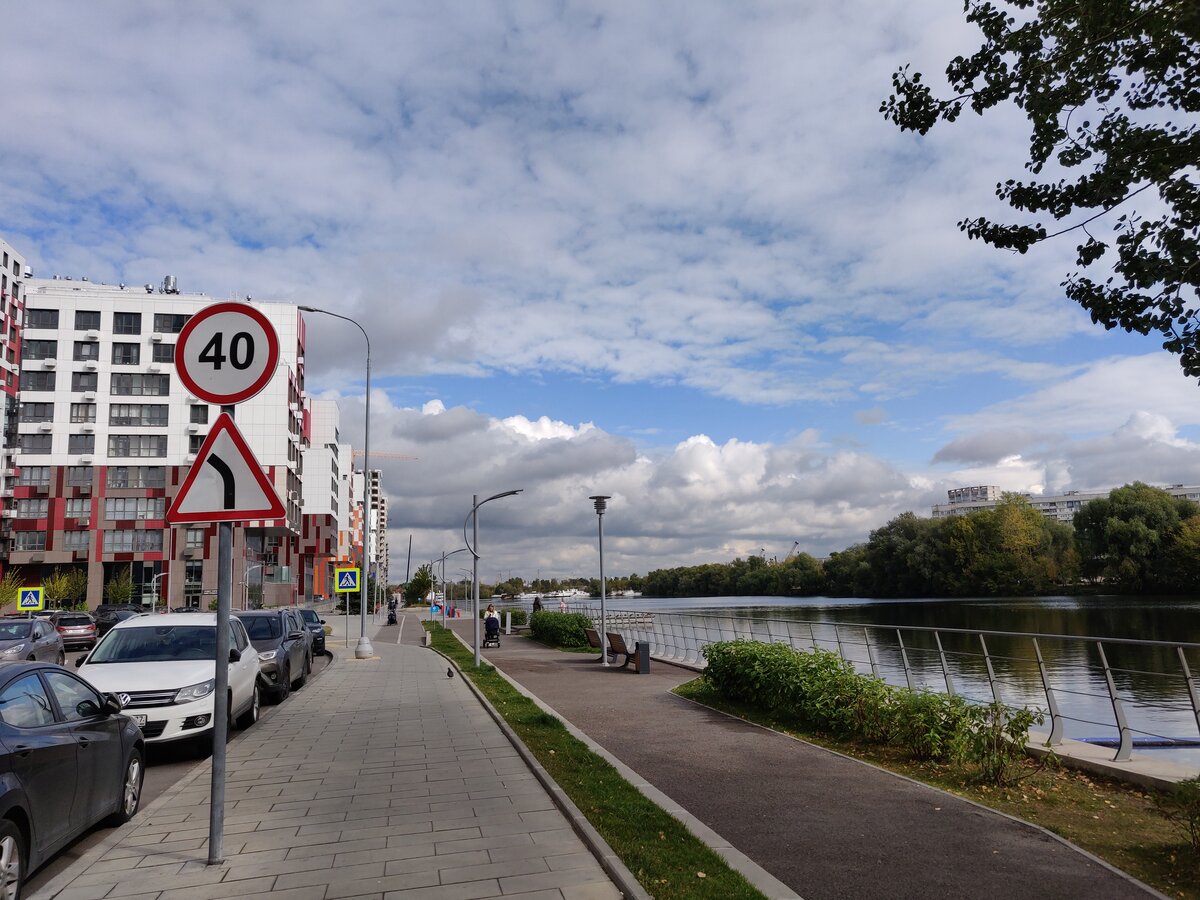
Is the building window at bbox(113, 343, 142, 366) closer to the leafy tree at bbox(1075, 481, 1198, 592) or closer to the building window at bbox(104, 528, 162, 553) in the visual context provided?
the building window at bbox(104, 528, 162, 553)

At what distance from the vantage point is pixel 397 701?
14.8 metres

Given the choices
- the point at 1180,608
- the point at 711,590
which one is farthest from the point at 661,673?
the point at 711,590

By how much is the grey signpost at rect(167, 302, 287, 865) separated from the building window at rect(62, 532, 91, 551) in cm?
7007

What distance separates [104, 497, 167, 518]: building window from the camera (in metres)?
65.5

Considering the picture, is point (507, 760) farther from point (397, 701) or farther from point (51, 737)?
point (397, 701)

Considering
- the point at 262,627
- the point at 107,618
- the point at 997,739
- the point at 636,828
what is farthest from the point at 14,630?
the point at 997,739

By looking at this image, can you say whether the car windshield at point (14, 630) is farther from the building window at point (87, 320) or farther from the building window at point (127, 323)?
the building window at point (87, 320)

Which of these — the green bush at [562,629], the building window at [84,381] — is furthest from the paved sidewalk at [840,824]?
the building window at [84,381]

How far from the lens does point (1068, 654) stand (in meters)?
30.2

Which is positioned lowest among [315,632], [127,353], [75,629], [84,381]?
[315,632]

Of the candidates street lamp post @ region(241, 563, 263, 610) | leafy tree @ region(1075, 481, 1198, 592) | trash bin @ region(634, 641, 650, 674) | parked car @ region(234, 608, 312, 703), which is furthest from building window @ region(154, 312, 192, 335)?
leafy tree @ region(1075, 481, 1198, 592)

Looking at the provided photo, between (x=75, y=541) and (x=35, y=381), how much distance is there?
42.0 ft

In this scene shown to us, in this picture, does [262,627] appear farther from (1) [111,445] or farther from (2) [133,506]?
(1) [111,445]


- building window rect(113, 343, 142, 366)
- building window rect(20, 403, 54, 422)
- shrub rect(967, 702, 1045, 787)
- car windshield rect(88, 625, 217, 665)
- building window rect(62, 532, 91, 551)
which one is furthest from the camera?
building window rect(113, 343, 142, 366)
